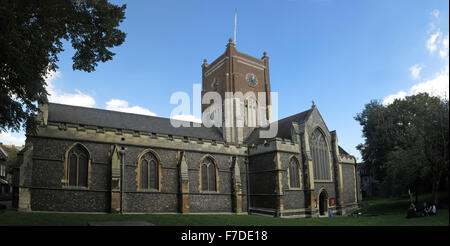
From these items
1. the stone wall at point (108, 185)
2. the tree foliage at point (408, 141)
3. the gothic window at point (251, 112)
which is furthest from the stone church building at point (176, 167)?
the tree foliage at point (408, 141)

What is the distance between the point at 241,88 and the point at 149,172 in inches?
682

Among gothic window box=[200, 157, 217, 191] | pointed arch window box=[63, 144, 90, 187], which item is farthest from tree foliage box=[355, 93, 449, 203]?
pointed arch window box=[63, 144, 90, 187]

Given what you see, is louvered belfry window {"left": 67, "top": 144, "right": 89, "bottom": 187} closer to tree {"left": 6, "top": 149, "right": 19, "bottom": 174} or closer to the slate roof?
the slate roof

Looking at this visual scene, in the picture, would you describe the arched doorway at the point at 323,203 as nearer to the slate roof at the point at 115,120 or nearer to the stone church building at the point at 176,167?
the stone church building at the point at 176,167

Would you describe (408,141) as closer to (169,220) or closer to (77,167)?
(169,220)

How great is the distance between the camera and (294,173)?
27.9m

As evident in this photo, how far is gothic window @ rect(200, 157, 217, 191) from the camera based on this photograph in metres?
26.0

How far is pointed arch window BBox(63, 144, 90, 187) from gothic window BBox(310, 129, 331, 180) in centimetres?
2009

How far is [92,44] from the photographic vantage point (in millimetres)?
15312

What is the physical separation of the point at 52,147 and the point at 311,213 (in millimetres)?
21358

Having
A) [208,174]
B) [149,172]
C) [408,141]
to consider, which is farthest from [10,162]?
[408,141]

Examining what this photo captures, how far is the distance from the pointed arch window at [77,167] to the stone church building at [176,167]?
65 millimetres

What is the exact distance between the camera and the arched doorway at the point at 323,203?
1168 inches
